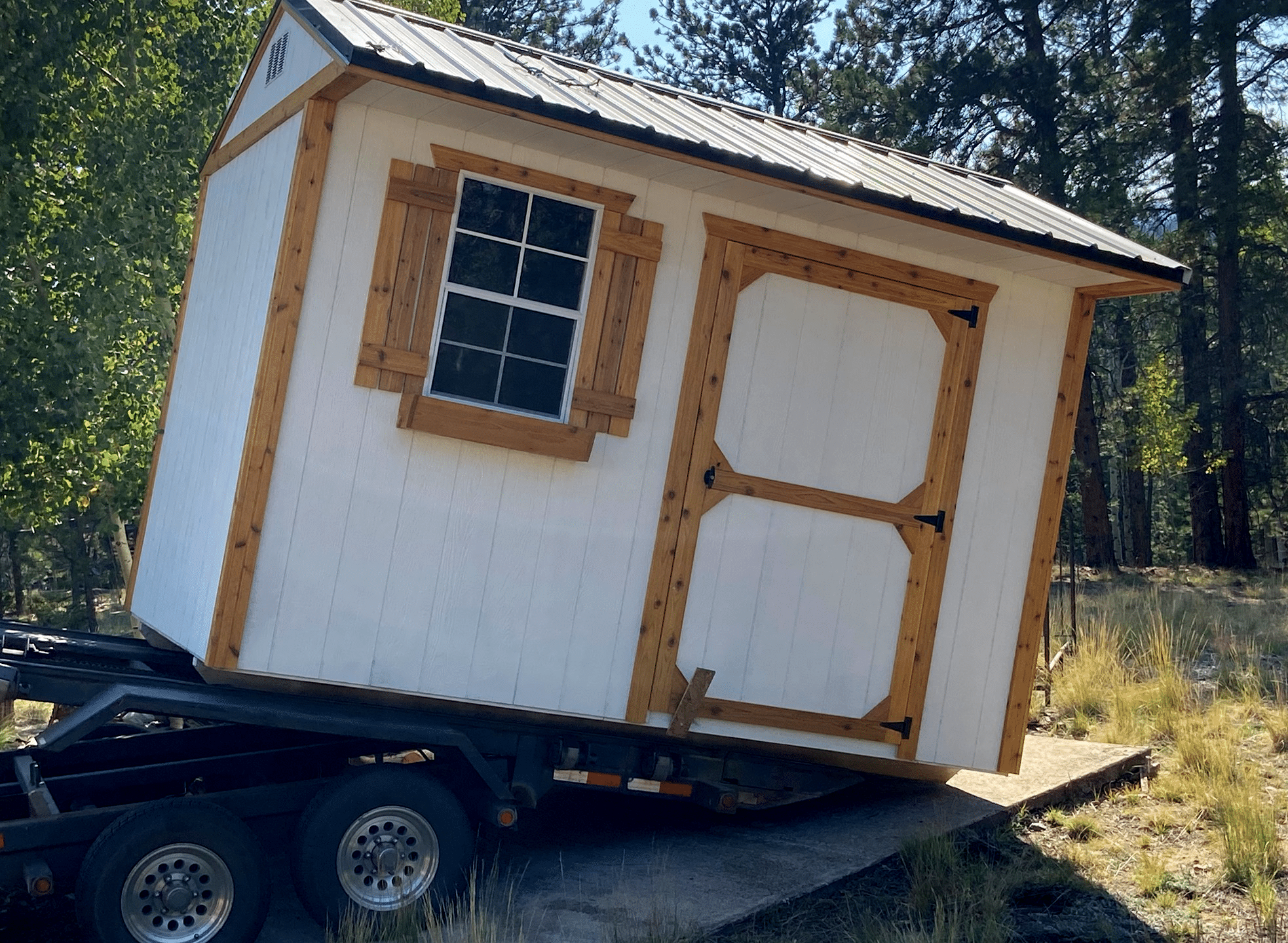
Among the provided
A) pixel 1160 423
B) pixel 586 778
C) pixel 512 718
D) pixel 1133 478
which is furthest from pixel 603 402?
pixel 1133 478

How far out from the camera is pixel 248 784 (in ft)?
18.5

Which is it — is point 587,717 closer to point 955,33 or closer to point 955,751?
point 955,751

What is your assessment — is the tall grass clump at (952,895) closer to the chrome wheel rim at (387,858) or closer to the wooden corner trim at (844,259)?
A: the chrome wheel rim at (387,858)

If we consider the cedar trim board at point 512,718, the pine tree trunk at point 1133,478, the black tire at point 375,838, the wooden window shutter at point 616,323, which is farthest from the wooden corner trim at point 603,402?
the pine tree trunk at point 1133,478

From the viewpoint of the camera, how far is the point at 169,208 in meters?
13.5

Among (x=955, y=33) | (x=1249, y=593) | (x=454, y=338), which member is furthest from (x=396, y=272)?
(x=955, y=33)

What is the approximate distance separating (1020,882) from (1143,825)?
1.41m

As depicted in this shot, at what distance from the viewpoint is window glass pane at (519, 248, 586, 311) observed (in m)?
5.78

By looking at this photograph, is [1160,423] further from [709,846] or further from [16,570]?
[16,570]

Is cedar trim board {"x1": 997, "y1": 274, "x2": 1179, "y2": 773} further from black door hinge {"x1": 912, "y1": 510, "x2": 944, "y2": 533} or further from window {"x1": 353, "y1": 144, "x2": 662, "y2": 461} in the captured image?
window {"x1": 353, "y1": 144, "x2": 662, "y2": 461}

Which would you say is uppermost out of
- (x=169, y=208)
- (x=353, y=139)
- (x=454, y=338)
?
(x=169, y=208)

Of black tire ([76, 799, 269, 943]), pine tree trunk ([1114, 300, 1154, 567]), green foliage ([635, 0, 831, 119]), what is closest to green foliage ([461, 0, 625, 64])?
green foliage ([635, 0, 831, 119])

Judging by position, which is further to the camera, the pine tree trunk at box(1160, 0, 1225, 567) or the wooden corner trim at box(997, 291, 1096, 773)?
the pine tree trunk at box(1160, 0, 1225, 567)

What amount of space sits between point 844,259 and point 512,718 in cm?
289
